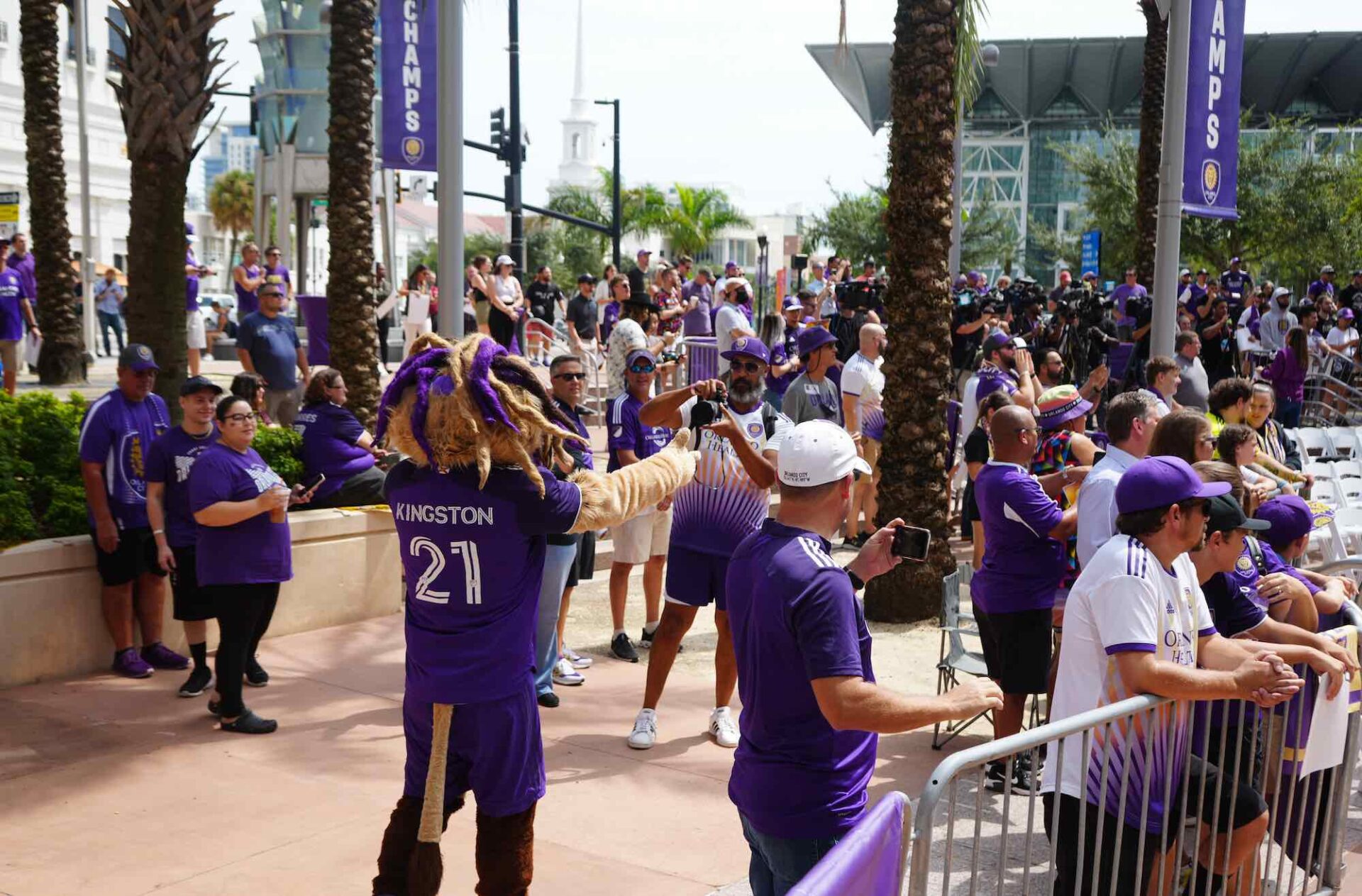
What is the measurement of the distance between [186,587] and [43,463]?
53.0 inches

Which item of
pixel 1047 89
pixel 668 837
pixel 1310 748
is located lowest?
pixel 668 837

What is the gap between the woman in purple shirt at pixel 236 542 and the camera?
21.3 ft

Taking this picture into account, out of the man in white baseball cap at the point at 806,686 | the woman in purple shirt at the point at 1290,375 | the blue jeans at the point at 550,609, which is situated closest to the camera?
the man in white baseball cap at the point at 806,686

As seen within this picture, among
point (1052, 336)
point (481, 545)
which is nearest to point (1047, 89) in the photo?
point (1052, 336)

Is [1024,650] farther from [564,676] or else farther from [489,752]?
[489,752]

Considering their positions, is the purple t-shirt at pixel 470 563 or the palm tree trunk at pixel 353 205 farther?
the palm tree trunk at pixel 353 205

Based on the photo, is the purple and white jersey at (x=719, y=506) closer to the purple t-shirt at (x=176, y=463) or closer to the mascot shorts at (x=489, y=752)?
the purple t-shirt at (x=176, y=463)

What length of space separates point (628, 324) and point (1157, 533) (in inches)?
343

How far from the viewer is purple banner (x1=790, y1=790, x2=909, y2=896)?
2.50 meters

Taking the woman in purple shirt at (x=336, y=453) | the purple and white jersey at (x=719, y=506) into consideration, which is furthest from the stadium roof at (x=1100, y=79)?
the purple and white jersey at (x=719, y=506)

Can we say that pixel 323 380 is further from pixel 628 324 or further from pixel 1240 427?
pixel 1240 427

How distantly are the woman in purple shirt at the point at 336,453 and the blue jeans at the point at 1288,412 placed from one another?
1209cm

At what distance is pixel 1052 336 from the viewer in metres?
16.3

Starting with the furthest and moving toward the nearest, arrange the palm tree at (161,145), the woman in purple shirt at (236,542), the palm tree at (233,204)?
the palm tree at (233,204) → the palm tree at (161,145) → the woman in purple shirt at (236,542)
